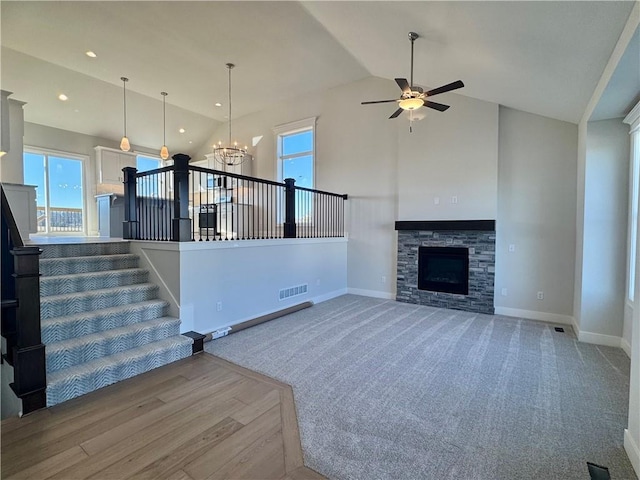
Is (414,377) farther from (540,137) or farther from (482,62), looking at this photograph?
(540,137)

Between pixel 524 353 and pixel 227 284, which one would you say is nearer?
pixel 524 353

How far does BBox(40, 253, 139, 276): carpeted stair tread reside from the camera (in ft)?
11.0

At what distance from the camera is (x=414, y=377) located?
113 inches

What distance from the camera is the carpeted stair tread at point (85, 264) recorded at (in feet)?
11.0

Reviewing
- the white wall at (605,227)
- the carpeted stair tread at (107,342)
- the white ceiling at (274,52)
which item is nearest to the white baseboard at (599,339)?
the white wall at (605,227)

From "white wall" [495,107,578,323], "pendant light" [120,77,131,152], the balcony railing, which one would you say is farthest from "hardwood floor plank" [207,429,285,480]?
"pendant light" [120,77,131,152]

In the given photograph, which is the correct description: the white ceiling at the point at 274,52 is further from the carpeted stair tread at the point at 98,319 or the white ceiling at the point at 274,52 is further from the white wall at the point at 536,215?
the carpeted stair tread at the point at 98,319

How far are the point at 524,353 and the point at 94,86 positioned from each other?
9837 millimetres

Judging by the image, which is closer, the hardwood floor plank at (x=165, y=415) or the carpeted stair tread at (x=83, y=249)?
the hardwood floor plank at (x=165, y=415)

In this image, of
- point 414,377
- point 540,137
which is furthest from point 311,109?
point 414,377

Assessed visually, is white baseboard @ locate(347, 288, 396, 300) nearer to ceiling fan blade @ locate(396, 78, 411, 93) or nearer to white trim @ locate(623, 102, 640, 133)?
ceiling fan blade @ locate(396, 78, 411, 93)

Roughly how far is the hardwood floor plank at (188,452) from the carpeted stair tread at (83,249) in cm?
291

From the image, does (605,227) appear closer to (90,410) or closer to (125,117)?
(90,410)

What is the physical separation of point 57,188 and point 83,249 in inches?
231
